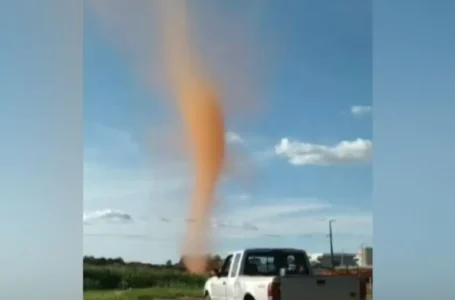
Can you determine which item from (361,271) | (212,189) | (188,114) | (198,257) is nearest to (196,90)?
(188,114)

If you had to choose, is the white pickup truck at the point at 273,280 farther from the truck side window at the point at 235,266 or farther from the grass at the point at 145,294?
the grass at the point at 145,294

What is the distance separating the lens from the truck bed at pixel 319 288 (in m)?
9.59

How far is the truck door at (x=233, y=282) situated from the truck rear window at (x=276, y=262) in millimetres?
129

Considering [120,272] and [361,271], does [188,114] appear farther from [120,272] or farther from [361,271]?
[361,271]

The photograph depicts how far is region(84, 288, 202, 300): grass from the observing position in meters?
10.7

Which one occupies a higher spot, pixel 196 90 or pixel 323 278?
pixel 196 90

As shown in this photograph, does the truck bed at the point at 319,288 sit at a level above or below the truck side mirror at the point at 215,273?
below

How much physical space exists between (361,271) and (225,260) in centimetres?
163

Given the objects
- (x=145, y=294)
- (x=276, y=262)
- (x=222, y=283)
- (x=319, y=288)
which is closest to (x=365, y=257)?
(x=276, y=262)

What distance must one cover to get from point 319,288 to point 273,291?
22.1 inches

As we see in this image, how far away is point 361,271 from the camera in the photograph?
10.7 meters

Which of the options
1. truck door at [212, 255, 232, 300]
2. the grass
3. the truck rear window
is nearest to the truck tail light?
the truck rear window

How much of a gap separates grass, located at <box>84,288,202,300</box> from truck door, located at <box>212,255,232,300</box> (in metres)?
0.24

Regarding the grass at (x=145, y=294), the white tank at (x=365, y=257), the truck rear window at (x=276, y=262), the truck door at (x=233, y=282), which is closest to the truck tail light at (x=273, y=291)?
the truck door at (x=233, y=282)
